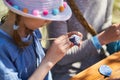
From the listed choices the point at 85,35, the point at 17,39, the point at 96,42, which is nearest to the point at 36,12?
the point at 17,39

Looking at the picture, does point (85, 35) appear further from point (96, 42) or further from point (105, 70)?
point (105, 70)

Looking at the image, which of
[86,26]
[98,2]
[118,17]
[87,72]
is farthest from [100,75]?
[118,17]

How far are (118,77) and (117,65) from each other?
181mm

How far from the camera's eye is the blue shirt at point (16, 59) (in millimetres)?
1297

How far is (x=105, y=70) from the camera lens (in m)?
1.55

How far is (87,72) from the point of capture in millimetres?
1572

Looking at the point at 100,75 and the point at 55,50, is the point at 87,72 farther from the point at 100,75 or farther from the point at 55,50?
the point at 55,50

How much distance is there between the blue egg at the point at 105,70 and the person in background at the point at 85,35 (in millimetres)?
107

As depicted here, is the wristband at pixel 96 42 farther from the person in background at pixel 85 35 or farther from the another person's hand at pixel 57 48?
the another person's hand at pixel 57 48

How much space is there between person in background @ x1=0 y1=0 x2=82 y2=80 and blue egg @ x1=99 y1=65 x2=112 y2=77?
268mm

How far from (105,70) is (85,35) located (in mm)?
318

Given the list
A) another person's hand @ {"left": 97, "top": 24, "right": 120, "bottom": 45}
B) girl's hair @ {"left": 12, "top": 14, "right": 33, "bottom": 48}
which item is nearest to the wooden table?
another person's hand @ {"left": 97, "top": 24, "right": 120, "bottom": 45}

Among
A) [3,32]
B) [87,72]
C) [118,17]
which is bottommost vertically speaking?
[118,17]

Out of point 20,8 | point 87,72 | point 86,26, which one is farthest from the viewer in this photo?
point 86,26
